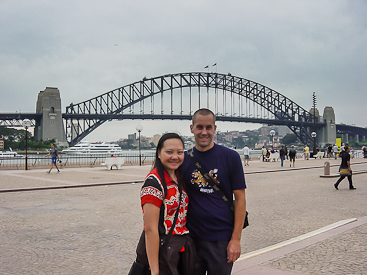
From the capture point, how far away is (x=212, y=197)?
2314 millimetres

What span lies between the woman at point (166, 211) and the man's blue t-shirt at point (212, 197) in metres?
0.07

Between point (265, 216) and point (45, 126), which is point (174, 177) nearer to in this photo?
point (265, 216)

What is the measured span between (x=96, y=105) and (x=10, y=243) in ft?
259

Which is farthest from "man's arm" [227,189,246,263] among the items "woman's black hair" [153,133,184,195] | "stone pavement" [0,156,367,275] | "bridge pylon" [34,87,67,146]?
"bridge pylon" [34,87,67,146]

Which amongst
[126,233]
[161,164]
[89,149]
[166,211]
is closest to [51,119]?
[89,149]

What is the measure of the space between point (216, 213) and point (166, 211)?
0.36 m

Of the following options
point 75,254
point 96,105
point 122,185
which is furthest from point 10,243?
point 96,105

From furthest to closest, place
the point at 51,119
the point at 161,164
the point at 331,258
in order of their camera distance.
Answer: the point at 51,119 → the point at 331,258 → the point at 161,164

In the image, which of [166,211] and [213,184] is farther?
[213,184]

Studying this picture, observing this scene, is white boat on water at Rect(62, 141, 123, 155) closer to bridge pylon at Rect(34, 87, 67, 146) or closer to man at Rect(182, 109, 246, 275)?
bridge pylon at Rect(34, 87, 67, 146)

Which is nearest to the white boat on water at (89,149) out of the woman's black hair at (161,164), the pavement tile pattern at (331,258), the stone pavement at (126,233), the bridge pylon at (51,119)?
the bridge pylon at (51,119)

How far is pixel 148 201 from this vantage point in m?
2.04

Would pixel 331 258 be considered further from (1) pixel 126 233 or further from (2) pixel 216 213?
(1) pixel 126 233

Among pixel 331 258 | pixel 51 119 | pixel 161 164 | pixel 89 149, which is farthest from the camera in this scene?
pixel 51 119
